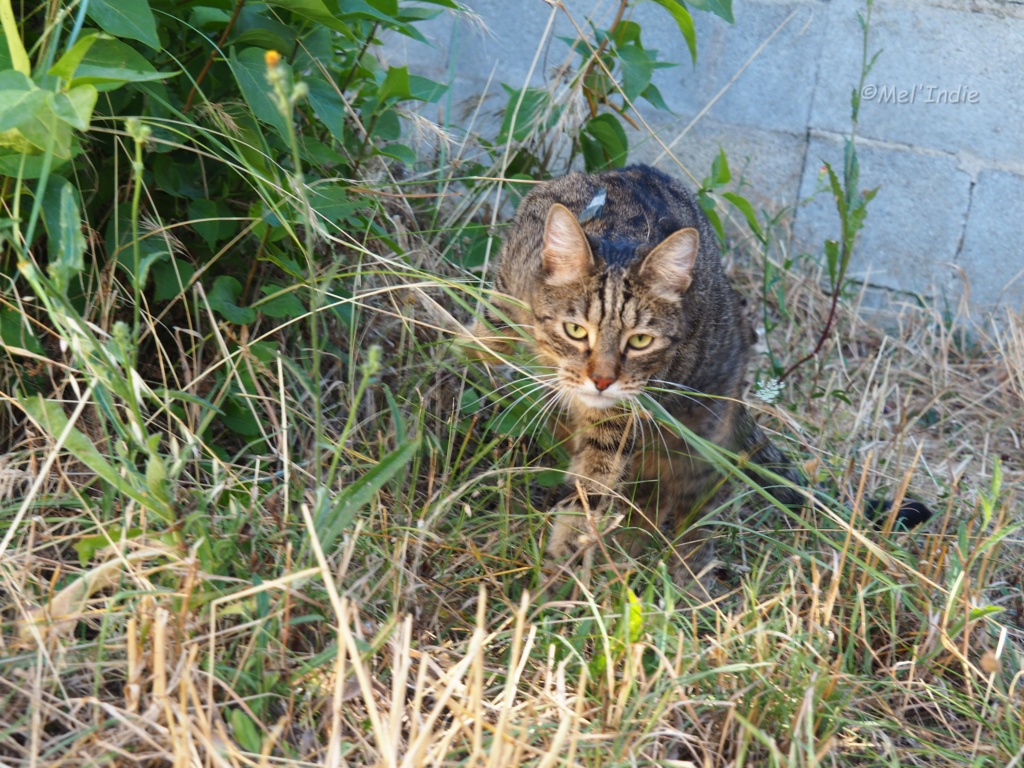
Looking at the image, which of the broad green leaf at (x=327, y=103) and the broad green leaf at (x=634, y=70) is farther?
→ the broad green leaf at (x=634, y=70)

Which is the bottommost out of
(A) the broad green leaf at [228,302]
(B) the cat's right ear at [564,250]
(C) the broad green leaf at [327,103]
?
(A) the broad green leaf at [228,302]

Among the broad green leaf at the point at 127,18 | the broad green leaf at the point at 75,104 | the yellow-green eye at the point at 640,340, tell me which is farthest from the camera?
the yellow-green eye at the point at 640,340

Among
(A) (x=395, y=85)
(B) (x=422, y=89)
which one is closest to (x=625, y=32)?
(B) (x=422, y=89)

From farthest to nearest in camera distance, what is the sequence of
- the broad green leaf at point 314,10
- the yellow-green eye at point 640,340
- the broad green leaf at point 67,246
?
the yellow-green eye at point 640,340 < the broad green leaf at point 314,10 < the broad green leaf at point 67,246

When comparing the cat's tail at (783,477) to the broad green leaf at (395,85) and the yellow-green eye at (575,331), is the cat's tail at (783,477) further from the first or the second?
the broad green leaf at (395,85)

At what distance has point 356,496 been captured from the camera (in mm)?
1549

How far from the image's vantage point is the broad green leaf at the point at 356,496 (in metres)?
1.54

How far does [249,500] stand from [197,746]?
57cm

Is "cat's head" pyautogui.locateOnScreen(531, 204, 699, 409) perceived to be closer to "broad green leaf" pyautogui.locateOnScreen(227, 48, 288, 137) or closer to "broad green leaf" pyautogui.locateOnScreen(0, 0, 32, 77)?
"broad green leaf" pyautogui.locateOnScreen(227, 48, 288, 137)

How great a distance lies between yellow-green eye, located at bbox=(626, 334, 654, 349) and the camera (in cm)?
239

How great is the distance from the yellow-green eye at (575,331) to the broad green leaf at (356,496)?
92cm

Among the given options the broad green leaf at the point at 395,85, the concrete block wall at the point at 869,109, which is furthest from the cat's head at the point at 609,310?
the concrete block wall at the point at 869,109

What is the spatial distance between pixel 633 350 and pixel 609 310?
0.11m

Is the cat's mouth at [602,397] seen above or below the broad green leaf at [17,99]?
below
